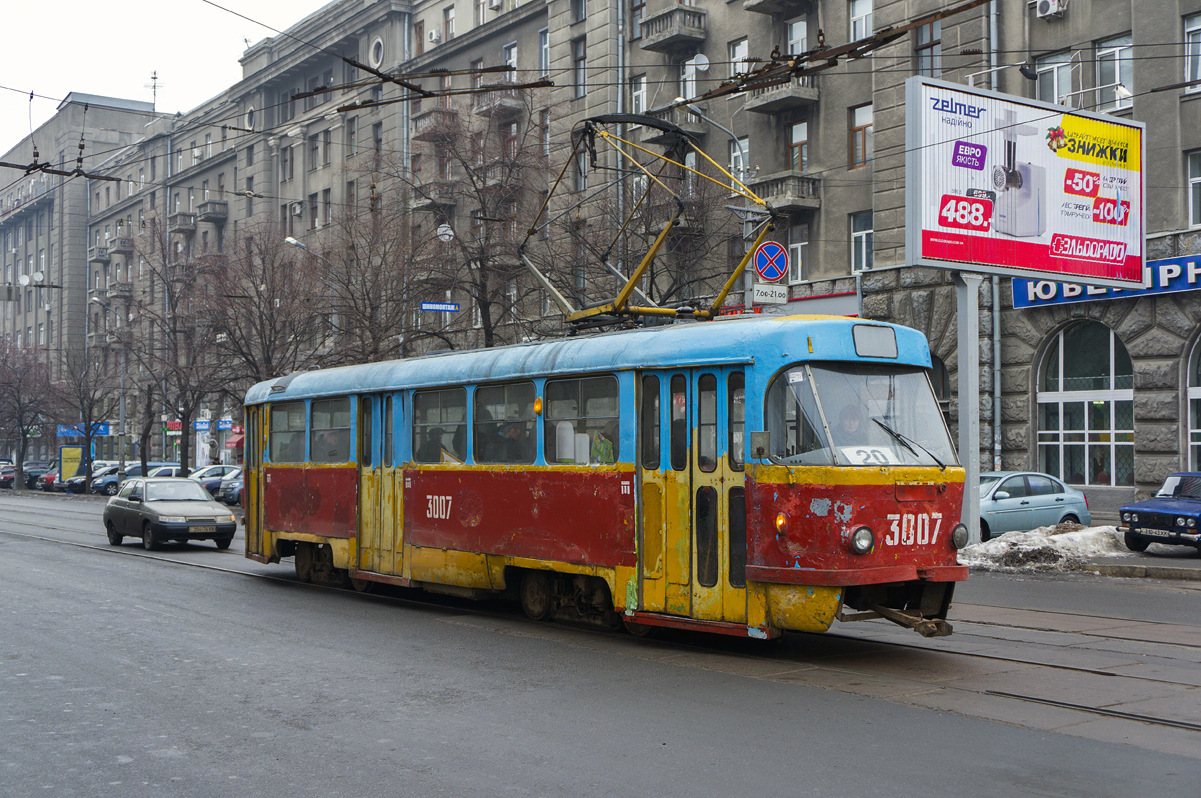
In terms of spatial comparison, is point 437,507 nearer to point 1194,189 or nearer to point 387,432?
point 387,432

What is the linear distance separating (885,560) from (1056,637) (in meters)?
2.68

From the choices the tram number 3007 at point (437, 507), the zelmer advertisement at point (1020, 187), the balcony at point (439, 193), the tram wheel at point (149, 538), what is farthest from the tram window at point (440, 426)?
the balcony at point (439, 193)

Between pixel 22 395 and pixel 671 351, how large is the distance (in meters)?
61.9

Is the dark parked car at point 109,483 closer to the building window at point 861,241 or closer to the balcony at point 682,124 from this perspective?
the balcony at point 682,124

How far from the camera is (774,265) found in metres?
18.7

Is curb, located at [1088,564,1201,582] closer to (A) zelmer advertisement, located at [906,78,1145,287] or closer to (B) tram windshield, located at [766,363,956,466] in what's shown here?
(A) zelmer advertisement, located at [906,78,1145,287]

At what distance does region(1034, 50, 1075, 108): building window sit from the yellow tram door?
19.4m

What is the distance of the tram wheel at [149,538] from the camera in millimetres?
22500

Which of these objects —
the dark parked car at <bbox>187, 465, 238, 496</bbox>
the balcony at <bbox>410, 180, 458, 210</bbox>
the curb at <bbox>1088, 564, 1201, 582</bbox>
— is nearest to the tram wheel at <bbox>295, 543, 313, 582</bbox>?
the curb at <bbox>1088, 564, 1201, 582</bbox>

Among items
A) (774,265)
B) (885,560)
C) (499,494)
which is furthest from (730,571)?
(774,265)

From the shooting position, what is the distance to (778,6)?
31391 millimetres

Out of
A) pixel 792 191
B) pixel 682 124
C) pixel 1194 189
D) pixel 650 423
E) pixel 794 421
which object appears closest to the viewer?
pixel 794 421

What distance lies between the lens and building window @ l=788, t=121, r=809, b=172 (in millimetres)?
31703

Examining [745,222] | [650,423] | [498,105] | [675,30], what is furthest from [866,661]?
[675,30]
